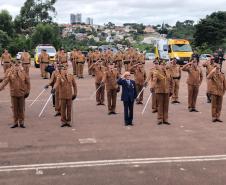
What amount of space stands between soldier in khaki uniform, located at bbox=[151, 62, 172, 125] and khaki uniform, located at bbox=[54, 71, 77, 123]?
2.36 meters

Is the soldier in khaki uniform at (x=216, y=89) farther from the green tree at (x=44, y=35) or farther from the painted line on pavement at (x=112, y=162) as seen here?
the green tree at (x=44, y=35)

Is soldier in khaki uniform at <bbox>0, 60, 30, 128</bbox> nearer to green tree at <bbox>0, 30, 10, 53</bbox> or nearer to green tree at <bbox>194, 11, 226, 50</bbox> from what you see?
green tree at <bbox>0, 30, 10, 53</bbox>

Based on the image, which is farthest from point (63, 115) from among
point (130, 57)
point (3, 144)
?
point (130, 57)

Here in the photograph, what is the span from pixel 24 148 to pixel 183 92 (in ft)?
40.6

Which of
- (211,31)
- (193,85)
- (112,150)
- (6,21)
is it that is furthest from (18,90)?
(211,31)

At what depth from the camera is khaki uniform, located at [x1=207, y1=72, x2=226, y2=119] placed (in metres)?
15.0

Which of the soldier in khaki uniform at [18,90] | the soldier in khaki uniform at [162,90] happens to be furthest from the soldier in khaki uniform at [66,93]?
the soldier in khaki uniform at [162,90]

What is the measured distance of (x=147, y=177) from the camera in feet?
30.1

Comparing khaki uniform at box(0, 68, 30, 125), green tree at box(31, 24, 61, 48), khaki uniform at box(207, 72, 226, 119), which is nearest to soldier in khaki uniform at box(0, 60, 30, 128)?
khaki uniform at box(0, 68, 30, 125)

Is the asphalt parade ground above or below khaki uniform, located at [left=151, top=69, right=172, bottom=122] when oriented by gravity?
below

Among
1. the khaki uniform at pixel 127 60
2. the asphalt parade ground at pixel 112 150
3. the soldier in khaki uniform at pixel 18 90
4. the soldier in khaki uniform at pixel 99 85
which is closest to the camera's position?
the asphalt parade ground at pixel 112 150

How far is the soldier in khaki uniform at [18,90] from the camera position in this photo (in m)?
14.0

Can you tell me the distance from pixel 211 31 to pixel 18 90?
66.5 metres

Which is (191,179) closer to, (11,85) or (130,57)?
(11,85)
